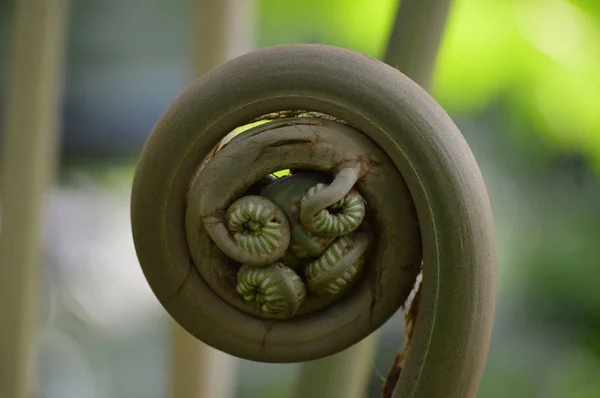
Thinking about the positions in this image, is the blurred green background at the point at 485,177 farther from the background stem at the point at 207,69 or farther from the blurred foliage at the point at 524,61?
the background stem at the point at 207,69

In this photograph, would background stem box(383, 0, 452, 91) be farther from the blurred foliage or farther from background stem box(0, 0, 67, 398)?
the blurred foliage

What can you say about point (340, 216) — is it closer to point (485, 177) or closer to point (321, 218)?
point (321, 218)

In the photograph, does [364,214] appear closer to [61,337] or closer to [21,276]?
[21,276]

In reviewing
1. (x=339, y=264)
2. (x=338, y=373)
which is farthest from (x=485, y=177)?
(x=339, y=264)

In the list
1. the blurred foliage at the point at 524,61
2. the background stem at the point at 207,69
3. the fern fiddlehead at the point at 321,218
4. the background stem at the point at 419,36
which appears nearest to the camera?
the fern fiddlehead at the point at 321,218

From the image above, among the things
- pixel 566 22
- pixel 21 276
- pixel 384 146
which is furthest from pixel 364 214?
pixel 566 22

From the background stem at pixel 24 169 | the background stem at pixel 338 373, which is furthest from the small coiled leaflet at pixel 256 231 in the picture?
the background stem at pixel 24 169
